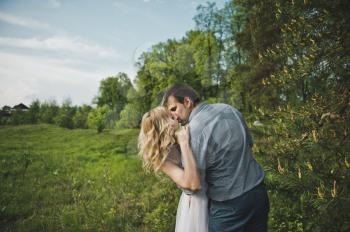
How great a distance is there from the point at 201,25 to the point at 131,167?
27.2 metres

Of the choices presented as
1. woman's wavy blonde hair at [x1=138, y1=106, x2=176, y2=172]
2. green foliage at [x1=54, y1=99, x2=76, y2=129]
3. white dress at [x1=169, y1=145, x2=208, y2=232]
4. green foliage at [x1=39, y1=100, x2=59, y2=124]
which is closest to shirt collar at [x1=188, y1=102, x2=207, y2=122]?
woman's wavy blonde hair at [x1=138, y1=106, x2=176, y2=172]

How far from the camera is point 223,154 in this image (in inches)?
104

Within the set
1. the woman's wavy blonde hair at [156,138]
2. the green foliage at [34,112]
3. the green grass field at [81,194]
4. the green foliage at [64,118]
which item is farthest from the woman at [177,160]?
the green foliage at [64,118]

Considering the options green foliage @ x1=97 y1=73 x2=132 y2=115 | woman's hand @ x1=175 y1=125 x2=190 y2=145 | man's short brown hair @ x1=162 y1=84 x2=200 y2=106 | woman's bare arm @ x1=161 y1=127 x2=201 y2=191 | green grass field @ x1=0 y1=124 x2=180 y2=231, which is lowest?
green grass field @ x1=0 y1=124 x2=180 y2=231

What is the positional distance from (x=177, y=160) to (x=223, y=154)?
0.48 metres

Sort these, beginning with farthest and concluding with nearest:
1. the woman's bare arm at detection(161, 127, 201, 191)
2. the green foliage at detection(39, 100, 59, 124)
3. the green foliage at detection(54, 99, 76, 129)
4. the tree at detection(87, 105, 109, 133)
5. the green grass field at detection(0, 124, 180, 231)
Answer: the green foliage at detection(39, 100, 59, 124) < the green foliage at detection(54, 99, 76, 129) < the tree at detection(87, 105, 109, 133) < the green grass field at detection(0, 124, 180, 231) < the woman's bare arm at detection(161, 127, 201, 191)

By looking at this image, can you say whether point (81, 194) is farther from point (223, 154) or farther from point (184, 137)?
point (223, 154)

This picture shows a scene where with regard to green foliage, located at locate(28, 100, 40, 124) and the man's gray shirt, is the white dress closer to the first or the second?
the man's gray shirt

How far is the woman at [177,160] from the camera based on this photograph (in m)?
2.67

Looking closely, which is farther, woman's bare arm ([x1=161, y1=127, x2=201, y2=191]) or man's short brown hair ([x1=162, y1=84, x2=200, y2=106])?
man's short brown hair ([x1=162, y1=84, x2=200, y2=106])

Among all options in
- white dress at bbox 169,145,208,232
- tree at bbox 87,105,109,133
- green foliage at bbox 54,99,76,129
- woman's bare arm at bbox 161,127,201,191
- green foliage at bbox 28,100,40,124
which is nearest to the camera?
woman's bare arm at bbox 161,127,201,191

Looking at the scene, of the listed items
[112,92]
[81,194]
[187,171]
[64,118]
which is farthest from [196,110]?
[112,92]

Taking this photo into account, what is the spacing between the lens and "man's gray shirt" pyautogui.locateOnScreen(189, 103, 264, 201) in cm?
266

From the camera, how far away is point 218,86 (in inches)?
1328
